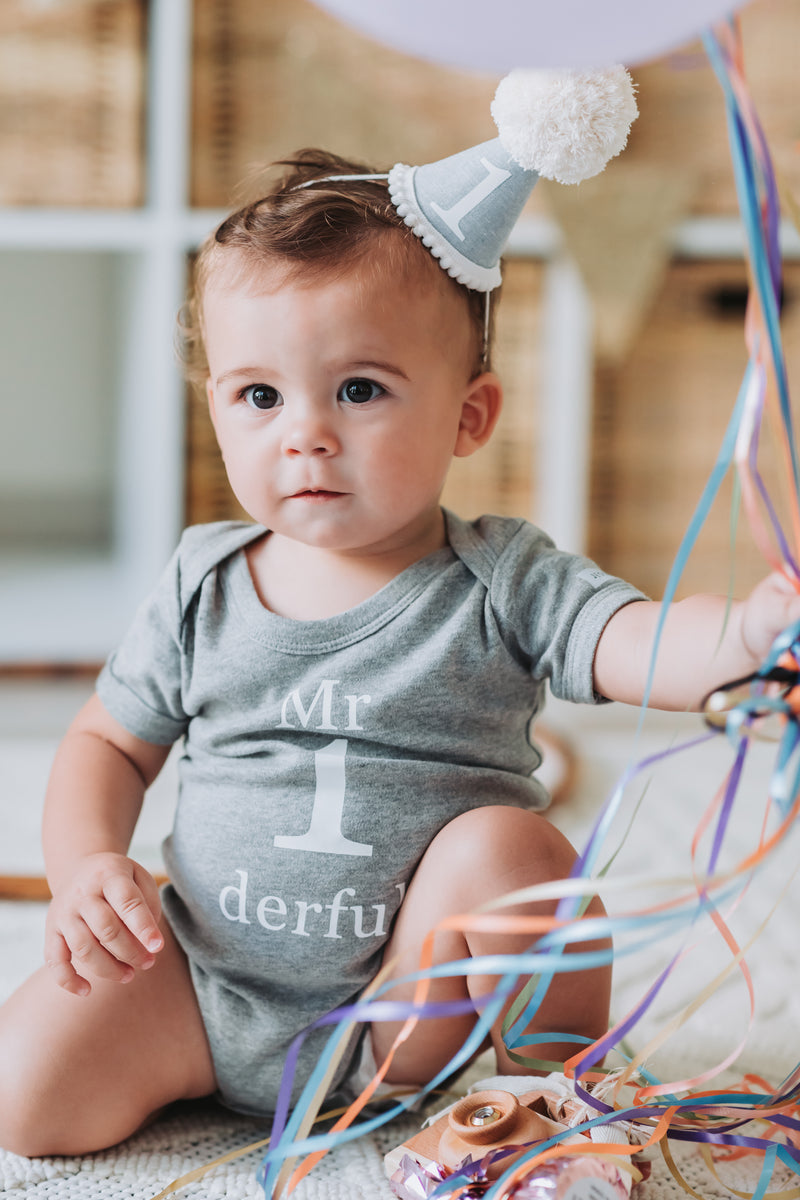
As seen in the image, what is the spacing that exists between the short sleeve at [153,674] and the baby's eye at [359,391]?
0.60 feet

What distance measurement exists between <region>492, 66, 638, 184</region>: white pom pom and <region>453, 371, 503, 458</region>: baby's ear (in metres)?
0.14

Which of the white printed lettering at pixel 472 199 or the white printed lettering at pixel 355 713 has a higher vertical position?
the white printed lettering at pixel 472 199

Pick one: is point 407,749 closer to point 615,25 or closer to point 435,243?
point 435,243

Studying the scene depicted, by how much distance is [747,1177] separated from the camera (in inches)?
24.4

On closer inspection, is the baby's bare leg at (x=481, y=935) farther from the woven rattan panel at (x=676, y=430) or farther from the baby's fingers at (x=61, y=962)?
the woven rattan panel at (x=676, y=430)

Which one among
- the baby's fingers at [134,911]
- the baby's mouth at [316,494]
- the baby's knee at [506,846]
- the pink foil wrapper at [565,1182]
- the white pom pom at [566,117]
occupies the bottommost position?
Result: the pink foil wrapper at [565,1182]

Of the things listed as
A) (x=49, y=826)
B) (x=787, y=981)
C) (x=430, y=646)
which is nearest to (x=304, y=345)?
(x=430, y=646)

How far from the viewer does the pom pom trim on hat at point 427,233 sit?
2.08ft

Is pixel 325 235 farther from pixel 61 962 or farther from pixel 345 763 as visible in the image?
pixel 61 962

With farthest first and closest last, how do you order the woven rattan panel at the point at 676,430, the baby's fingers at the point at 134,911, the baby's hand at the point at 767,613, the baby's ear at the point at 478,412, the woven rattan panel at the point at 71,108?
1. the woven rattan panel at the point at 676,430
2. the woven rattan panel at the point at 71,108
3. the baby's ear at the point at 478,412
4. the baby's fingers at the point at 134,911
5. the baby's hand at the point at 767,613

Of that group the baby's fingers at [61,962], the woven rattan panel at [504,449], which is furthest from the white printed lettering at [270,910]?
the woven rattan panel at [504,449]

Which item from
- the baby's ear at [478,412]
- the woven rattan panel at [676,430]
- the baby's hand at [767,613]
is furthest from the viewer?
the woven rattan panel at [676,430]

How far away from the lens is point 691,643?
0.56 m

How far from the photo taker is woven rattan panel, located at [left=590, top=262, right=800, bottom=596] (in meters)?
1.87
